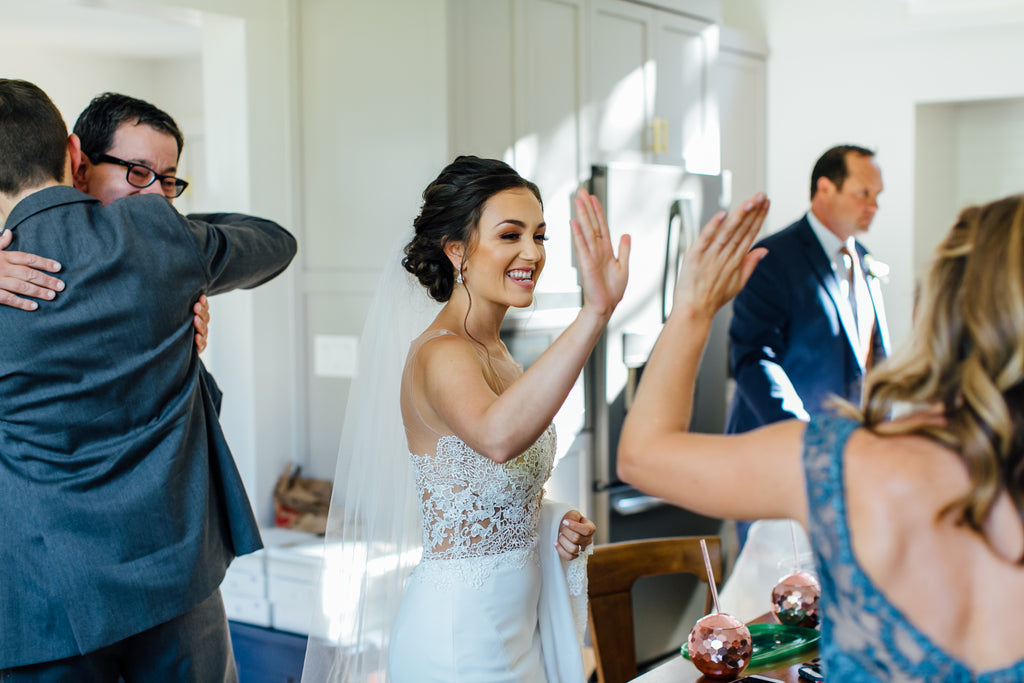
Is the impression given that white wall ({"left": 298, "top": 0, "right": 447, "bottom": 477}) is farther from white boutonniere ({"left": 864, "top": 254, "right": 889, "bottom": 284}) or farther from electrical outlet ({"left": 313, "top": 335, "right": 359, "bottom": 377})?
white boutonniere ({"left": 864, "top": 254, "right": 889, "bottom": 284})

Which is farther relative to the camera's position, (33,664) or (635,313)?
(635,313)

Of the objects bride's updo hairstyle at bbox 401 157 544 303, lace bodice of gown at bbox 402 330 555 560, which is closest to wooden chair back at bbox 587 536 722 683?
lace bodice of gown at bbox 402 330 555 560

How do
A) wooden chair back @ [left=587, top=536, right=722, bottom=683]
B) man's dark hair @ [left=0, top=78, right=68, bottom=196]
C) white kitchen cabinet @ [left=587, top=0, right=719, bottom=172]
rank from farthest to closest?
white kitchen cabinet @ [left=587, top=0, right=719, bottom=172]
wooden chair back @ [left=587, top=536, right=722, bottom=683]
man's dark hair @ [left=0, top=78, right=68, bottom=196]

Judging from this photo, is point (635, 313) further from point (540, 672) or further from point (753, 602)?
point (540, 672)

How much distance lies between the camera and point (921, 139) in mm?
4551

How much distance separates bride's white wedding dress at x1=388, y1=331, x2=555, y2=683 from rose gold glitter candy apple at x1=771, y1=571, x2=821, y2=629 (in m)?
0.47

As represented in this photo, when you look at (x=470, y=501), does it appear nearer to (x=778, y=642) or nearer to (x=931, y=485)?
(x=778, y=642)

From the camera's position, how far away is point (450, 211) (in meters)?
1.82

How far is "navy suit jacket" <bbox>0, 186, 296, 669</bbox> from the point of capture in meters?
1.61

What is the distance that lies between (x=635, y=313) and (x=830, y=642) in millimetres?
2649

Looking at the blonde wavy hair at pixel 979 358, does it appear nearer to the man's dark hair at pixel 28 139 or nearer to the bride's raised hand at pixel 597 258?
the bride's raised hand at pixel 597 258

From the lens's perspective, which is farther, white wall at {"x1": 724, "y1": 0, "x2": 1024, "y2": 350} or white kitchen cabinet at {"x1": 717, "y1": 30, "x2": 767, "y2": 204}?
white kitchen cabinet at {"x1": 717, "y1": 30, "x2": 767, "y2": 204}

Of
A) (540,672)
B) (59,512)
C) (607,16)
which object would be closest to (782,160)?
(607,16)

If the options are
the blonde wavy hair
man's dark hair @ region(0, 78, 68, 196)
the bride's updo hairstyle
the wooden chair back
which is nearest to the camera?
the blonde wavy hair
